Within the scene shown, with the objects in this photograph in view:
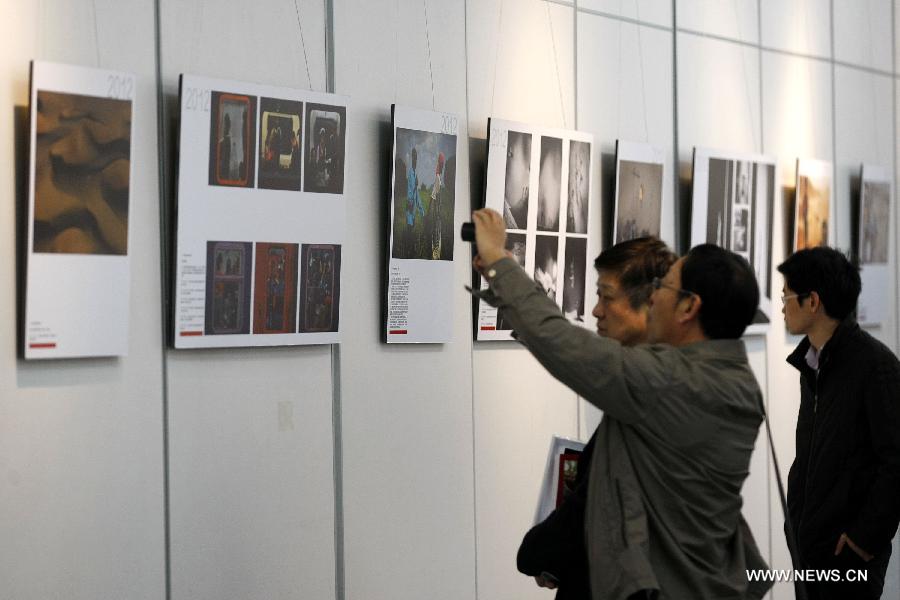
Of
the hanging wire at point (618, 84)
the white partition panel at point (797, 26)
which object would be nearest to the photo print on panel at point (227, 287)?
the hanging wire at point (618, 84)

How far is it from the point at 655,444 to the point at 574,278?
13.1 feet

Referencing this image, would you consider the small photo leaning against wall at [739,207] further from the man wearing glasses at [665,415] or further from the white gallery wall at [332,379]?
the man wearing glasses at [665,415]

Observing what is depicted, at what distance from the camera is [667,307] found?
3.76 meters

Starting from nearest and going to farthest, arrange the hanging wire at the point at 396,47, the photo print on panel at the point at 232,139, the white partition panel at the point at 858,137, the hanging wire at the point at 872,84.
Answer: the photo print on panel at the point at 232,139 < the hanging wire at the point at 396,47 < the white partition panel at the point at 858,137 < the hanging wire at the point at 872,84

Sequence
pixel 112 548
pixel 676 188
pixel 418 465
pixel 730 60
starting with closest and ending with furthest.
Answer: pixel 112 548 → pixel 418 465 → pixel 676 188 → pixel 730 60

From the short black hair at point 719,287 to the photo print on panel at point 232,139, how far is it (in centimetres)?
274

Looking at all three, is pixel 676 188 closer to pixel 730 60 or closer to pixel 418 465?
pixel 730 60

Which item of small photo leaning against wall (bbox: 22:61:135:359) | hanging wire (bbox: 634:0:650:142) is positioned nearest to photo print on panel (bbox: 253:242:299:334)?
small photo leaning against wall (bbox: 22:61:135:359)

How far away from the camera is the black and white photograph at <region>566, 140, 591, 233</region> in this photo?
24.6 feet

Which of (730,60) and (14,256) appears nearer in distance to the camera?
(14,256)

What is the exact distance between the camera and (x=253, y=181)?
5699 millimetres

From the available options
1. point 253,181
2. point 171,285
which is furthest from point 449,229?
point 171,285

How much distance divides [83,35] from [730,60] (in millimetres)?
5768

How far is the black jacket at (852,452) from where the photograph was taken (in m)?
5.59
